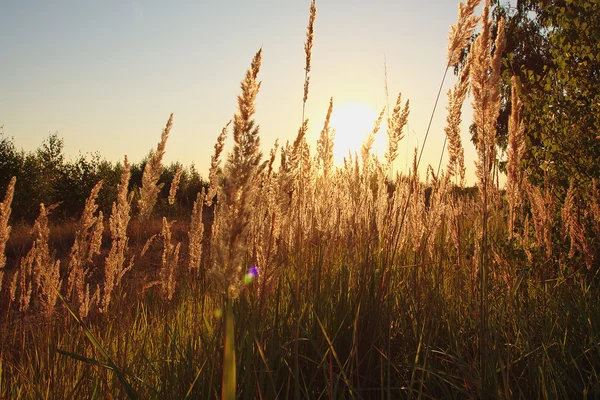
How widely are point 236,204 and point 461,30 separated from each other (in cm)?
186

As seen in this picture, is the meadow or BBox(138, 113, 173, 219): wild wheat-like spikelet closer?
the meadow

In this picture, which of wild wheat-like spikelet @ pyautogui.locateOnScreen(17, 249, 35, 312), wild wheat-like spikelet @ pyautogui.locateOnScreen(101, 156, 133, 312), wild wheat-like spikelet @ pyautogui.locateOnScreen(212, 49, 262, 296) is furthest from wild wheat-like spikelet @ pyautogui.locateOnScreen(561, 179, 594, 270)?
wild wheat-like spikelet @ pyautogui.locateOnScreen(17, 249, 35, 312)

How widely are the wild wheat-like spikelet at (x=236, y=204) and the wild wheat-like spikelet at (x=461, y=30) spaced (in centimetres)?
162

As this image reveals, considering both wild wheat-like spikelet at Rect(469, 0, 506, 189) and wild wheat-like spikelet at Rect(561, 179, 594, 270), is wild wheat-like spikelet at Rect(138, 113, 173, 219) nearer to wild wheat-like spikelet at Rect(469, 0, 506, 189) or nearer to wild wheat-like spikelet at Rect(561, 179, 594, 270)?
wild wheat-like spikelet at Rect(469, 0, 506, 189)

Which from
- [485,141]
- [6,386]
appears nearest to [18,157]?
[6,386]

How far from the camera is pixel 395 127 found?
2.89m

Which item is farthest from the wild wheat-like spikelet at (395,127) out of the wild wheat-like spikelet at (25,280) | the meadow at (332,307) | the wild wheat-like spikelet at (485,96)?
the wild wheat-like spikelet at (25,280)

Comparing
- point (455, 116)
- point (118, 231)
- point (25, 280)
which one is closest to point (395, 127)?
point (455, 116)

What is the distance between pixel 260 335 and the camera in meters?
2.06

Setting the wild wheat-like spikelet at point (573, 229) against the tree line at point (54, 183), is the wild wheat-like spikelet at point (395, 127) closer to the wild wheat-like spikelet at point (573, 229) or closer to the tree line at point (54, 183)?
the wild wheat-like spikelet at point (573, 229)

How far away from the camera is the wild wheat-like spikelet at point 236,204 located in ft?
3.33

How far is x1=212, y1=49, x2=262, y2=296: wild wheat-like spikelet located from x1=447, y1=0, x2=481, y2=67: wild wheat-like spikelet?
5.33 ft

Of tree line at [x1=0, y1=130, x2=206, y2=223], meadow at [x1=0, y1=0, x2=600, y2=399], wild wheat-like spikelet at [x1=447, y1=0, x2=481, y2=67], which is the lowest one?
meadow at [x1=0, y1=0, x2=600, y2=399]

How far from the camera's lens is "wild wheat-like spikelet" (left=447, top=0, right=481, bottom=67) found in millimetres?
2277
